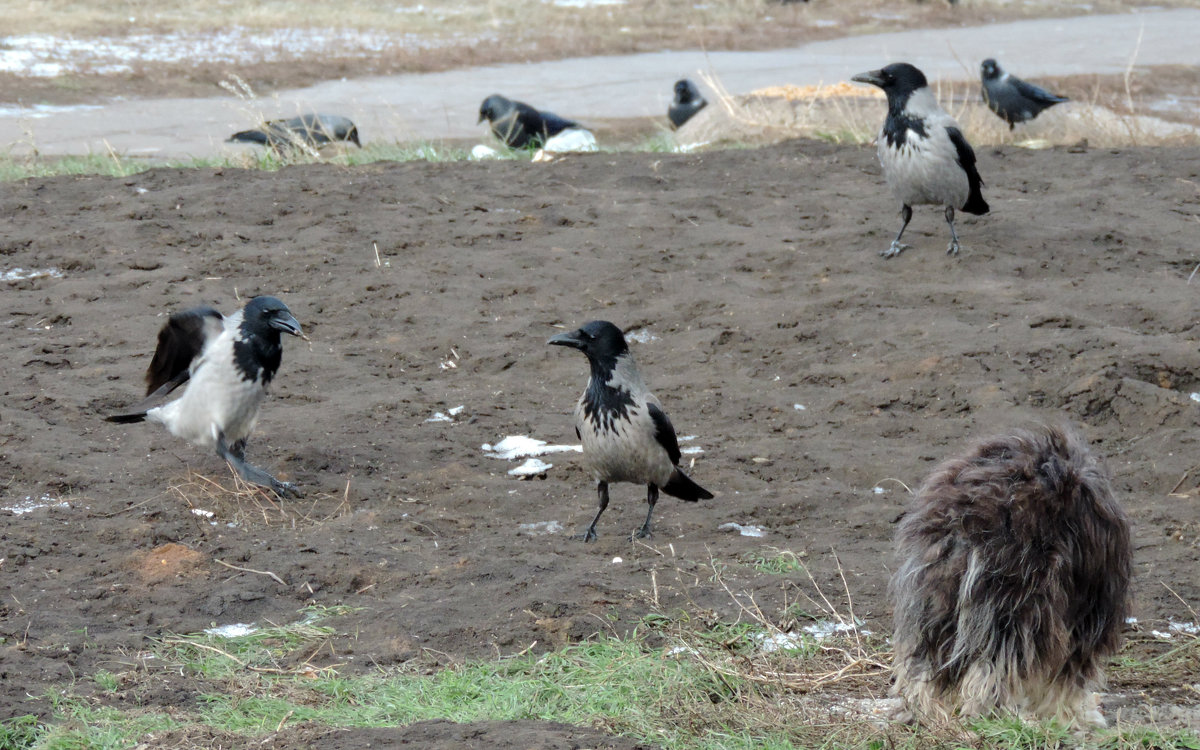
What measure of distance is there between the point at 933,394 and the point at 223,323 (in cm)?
376

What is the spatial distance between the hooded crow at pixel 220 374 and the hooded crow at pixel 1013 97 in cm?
970

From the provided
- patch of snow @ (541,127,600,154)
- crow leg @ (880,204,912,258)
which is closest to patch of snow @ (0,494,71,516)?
crow leg @ (880,204,912,258)

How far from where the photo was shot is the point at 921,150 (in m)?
8.67

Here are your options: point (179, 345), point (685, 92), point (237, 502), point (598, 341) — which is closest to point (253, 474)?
point (237, 502)

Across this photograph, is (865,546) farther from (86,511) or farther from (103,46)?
(103,46)

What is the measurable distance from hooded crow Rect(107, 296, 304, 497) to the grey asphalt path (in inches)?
275

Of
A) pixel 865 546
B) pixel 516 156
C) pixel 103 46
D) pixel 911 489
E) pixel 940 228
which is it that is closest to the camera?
pixel 865 546

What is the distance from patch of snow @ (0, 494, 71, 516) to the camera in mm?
5383

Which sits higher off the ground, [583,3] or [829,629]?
[583,3]

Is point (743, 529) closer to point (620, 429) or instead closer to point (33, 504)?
point (620, 429)

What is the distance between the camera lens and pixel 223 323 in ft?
20.1

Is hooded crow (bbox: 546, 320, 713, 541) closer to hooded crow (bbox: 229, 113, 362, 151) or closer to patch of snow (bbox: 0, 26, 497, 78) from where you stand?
hooded crow (bbox: 229, 113, 362, 151)

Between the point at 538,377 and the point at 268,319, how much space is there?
6.46 feet

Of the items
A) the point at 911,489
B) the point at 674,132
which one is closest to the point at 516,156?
the point at 674,132
